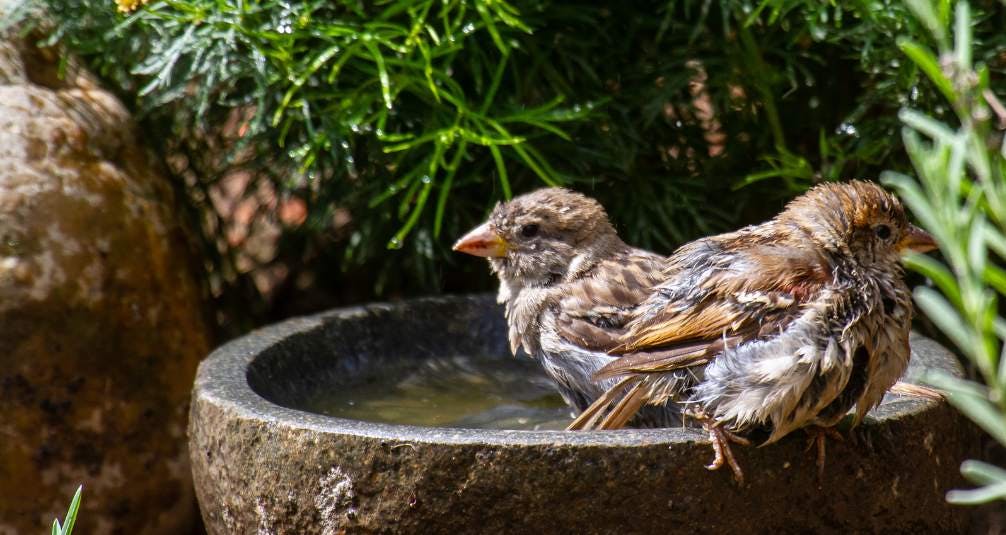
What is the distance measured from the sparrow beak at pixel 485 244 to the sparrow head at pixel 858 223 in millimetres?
1149

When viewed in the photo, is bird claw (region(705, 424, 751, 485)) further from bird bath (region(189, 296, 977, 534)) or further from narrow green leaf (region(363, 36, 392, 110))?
narrow green leaf (region(363, 36, 392, 110))

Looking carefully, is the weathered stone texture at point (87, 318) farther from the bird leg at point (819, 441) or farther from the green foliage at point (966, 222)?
the green foliage at point (966, 222)

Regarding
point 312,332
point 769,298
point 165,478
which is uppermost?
point 769,298

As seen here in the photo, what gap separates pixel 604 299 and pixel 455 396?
75cm

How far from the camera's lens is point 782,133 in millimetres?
4539

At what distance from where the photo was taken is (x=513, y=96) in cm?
445

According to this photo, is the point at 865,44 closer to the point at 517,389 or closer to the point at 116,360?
the point at 517,389

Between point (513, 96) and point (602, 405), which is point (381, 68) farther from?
point (602, 405)

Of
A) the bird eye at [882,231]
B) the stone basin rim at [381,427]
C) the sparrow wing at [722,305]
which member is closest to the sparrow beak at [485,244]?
the stone basin rim at [381,427]

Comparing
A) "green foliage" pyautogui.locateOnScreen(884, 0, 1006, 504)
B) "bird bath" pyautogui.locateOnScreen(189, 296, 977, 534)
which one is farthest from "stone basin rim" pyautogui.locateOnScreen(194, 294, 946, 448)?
"green foliage" pyautogui.locateOnScreen(884, 0, 1006, 504)

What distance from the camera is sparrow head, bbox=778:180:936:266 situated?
3.00 meters

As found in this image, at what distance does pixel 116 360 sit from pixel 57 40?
4.28ft

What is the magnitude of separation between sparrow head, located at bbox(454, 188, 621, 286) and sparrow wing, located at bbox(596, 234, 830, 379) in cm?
73

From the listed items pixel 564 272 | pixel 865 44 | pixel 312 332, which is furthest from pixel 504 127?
pixel 865 44
